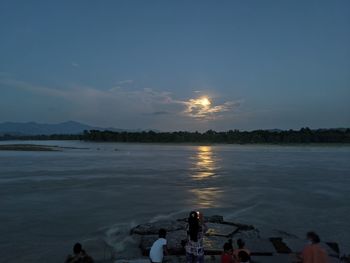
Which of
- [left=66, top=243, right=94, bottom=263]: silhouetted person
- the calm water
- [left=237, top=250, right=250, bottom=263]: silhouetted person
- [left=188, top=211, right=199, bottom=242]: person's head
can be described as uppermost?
[left=188, top=211, right=199, bottom=242]: person's head

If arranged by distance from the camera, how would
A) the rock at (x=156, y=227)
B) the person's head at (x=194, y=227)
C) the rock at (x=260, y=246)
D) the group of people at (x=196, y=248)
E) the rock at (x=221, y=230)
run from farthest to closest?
the rock at (x=156, y=227), the rock at (x=221, y=230), the rock at (x=260, y=246), the person's head at (x=194, y=227), the group of people at (x=196, y=248)

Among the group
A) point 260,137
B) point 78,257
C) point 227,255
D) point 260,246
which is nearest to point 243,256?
point 227,255

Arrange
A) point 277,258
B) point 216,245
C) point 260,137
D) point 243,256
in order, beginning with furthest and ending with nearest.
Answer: point 260,137, point 216,245, point 277,258, point 243,256

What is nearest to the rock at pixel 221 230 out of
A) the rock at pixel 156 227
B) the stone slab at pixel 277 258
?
the rock at pixel 156 227

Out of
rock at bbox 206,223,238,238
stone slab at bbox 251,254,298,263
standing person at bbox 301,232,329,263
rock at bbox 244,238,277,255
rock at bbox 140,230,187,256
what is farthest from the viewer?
rock at bbox 206,223,238,238

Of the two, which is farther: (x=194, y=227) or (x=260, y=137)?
(x=260, y=137)

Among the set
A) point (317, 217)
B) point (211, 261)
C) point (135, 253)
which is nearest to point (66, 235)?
point (135, 253)

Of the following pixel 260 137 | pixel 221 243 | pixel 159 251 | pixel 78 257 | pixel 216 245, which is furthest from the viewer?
pixel 260 137

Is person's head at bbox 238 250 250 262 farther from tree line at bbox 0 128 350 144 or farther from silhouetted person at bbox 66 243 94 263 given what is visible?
tree line at bbox 0 128 350 144

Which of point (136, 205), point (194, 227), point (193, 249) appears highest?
point (194, 227)

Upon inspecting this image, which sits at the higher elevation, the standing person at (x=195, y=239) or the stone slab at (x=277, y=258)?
the standing person at (x=195, y=239)

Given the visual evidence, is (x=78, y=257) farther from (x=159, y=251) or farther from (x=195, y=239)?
(x=195, y=239)

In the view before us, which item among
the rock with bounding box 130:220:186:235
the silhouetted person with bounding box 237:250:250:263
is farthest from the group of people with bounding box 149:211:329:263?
the rock with bounding box 130:220:186:235

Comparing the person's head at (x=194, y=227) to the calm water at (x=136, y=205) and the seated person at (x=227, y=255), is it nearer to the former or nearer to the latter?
the seated person at (x=227, y=255)
